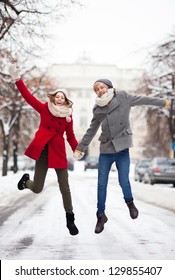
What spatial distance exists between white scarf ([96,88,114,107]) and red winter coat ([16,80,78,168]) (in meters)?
0.40

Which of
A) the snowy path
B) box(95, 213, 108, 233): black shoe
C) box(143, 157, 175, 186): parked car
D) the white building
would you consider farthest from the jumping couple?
the white building

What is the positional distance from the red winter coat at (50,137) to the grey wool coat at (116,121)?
30 centimetres

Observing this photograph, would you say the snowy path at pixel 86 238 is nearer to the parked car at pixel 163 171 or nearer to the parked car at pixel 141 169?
the parked car at pixel 163 171

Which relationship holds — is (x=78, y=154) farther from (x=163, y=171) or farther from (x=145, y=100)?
(x=163, y=171)

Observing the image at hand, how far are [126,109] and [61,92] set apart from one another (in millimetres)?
767

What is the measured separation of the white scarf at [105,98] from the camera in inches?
246

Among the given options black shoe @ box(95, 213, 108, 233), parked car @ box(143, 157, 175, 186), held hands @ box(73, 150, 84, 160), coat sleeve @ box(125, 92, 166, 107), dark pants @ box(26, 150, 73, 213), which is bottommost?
parked car @ box(143, 157, 175, 186)

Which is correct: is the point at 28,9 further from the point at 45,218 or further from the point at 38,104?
the point at 38,104

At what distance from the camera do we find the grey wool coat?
6.38 metres

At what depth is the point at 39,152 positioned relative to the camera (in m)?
6.27

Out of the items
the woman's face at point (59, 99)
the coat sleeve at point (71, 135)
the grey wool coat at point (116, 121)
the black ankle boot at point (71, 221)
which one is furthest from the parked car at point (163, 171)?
the woman's face at point (59, 99)

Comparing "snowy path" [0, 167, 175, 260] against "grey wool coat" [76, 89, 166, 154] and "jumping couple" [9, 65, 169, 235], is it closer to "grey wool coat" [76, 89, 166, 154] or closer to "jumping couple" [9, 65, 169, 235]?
"jumping couple" [9, 65, 169, 235]

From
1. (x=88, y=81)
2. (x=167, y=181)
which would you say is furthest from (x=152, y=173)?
(x=88, y=81)

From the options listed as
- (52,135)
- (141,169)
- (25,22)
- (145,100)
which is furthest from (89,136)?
(141,169)
